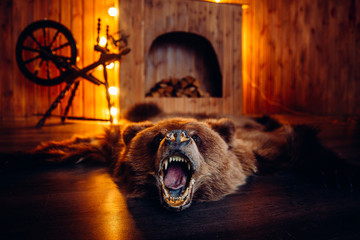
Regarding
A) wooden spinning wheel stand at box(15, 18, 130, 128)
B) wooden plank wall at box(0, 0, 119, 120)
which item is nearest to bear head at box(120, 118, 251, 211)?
wooden spinning wheel stand at box(15, 18, 130, 128)

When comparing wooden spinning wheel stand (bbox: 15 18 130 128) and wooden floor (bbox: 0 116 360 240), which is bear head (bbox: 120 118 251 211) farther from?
wooden spinning wheel stand (bbox: 15 18 130 128)

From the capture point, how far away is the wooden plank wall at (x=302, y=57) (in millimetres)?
4996

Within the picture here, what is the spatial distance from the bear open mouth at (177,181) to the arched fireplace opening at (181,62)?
3.98 meters

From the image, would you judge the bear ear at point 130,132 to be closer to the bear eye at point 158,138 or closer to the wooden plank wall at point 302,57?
the bear eye at point 158,138

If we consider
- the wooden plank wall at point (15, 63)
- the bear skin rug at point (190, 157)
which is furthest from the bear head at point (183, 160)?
the wooden plank wall at point (15, 63)

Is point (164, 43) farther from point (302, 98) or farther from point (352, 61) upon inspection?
Result: point (352, 61)

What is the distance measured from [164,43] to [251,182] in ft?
13.6

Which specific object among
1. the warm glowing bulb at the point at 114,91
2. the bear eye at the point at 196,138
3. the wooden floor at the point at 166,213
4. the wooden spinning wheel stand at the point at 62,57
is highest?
the wooden spinning wheel stand at the point at 62,57

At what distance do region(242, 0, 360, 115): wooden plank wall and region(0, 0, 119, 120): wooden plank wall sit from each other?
3221 mm

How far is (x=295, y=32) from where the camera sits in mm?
5523

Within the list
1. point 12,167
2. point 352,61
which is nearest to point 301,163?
point 12,167

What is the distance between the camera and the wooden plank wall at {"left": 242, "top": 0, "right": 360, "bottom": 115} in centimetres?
500

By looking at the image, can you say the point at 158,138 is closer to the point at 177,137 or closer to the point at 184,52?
the point at 177,137

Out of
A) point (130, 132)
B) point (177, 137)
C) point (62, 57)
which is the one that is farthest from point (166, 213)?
point (62, 57)
